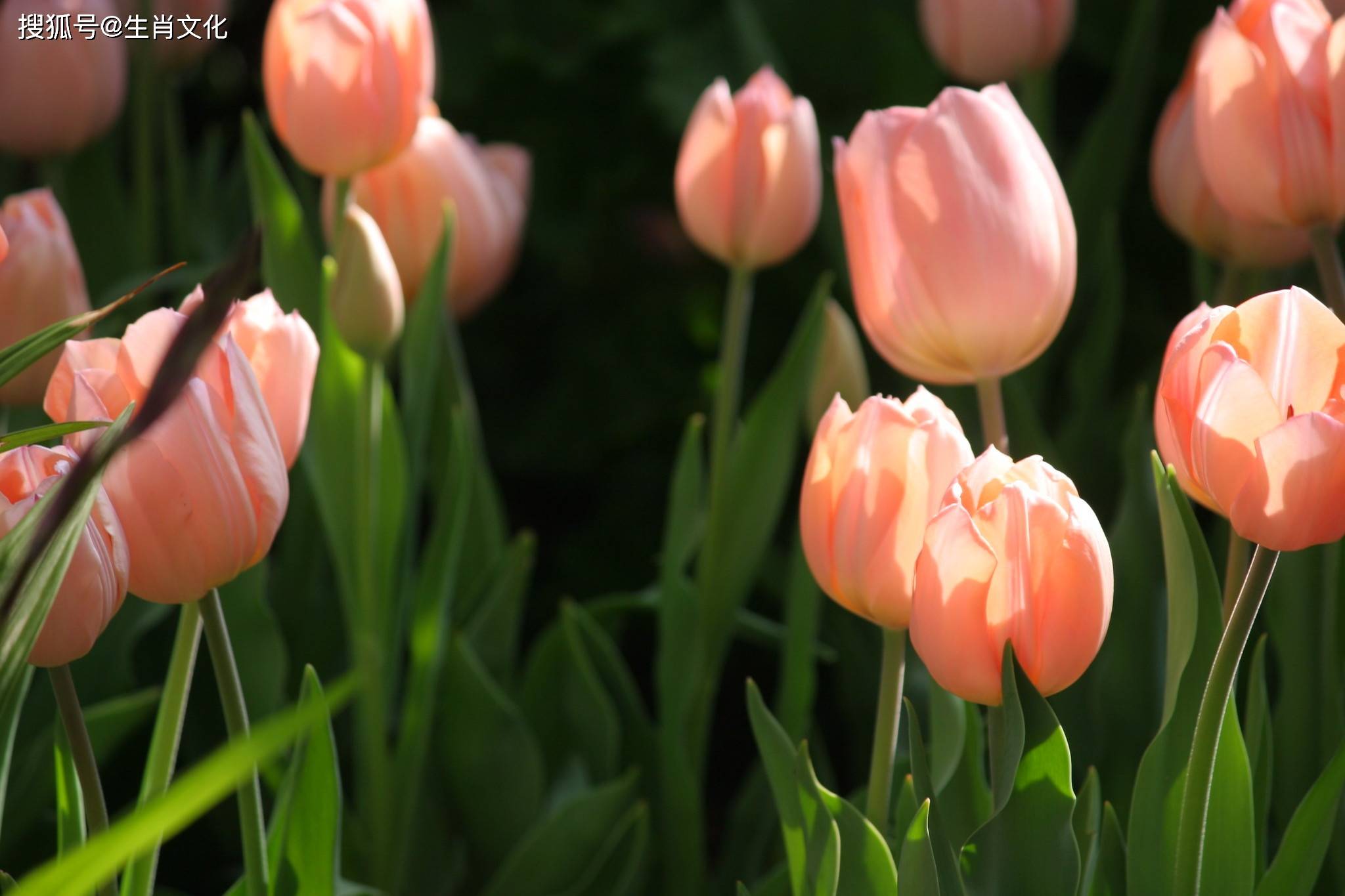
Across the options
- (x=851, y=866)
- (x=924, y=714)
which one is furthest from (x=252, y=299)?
(x=924, y=714)

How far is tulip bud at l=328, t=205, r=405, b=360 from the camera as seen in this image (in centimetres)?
66

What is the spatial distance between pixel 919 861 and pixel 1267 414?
0.58 feet

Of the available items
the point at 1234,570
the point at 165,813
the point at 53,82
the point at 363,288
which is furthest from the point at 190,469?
the point at 53,82

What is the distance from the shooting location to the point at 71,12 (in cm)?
91

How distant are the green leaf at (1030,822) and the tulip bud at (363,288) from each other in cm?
38

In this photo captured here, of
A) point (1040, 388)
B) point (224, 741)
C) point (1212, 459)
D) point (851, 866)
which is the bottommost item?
point (224, 741)

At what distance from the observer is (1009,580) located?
40 centimetres

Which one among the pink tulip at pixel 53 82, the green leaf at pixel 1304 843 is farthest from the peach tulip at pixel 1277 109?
the pink tulip at pixel 53 82

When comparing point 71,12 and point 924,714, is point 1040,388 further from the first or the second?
point 71,12

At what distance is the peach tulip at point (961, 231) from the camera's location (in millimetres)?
509

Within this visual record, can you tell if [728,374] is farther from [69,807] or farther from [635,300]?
[635,300]

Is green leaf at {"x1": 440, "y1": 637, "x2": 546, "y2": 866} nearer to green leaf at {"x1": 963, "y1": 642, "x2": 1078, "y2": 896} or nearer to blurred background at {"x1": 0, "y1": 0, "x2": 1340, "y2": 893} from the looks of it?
blurred background at {"x1": 0, "y1": 0, "x2": 1340, "y2": 893}

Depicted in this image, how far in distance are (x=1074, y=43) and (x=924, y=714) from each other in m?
0.86

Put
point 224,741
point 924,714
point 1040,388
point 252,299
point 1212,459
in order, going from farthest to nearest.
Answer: point 1040,388
point 224,741
point 924,714
point 252,299
point 1212,459
